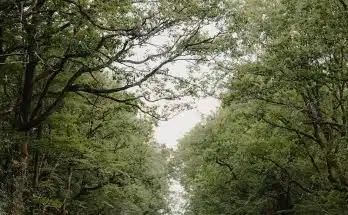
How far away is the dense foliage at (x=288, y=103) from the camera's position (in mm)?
15172

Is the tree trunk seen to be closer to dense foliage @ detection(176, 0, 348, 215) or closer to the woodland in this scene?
the woodland

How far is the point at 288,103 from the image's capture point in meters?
19.3

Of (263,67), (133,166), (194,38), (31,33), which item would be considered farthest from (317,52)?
(133,166)

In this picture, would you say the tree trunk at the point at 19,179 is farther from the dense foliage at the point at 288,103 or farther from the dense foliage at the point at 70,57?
the dense foliage at the point at 288,103

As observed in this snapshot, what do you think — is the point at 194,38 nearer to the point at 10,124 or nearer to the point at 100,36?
the point at 100,36

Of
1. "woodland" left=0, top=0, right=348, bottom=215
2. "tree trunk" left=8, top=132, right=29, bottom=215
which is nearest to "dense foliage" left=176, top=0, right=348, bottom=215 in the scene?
"woodland" left=0, top=0, right=348, bottom=215

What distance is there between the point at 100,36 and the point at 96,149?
10.8 m

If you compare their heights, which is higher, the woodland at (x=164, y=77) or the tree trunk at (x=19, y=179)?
the woodland at (x=164, y=77)

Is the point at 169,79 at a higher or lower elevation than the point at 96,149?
lower

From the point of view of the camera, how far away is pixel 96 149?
2456 centimetres

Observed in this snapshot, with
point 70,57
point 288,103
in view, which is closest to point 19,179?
point 70,57

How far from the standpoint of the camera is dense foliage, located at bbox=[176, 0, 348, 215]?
49.8 feet

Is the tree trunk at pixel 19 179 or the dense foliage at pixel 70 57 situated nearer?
the dense foliage at pixel 70 57

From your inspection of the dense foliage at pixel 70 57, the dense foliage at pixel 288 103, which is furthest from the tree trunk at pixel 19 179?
the dense foliage at pixel 288 103
